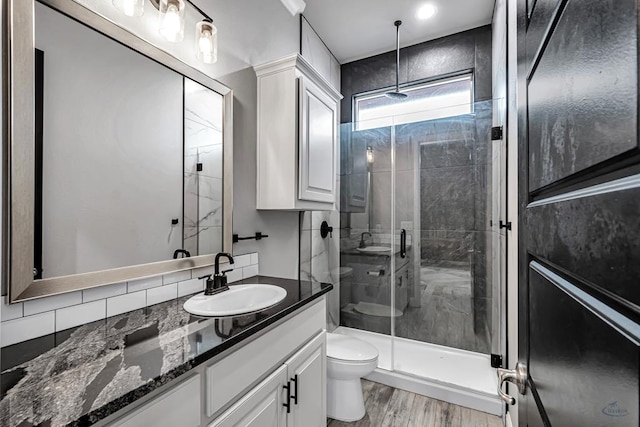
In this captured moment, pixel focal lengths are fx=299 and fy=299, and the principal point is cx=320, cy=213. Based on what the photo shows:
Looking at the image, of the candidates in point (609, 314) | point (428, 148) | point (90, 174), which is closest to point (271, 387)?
point (90, 174)

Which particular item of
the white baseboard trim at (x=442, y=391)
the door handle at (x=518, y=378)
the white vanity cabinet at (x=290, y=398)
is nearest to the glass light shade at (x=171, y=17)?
the white vanity cabinet at (x=290, y=398)

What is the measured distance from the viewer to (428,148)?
2.68 metres

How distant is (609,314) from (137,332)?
1.14m

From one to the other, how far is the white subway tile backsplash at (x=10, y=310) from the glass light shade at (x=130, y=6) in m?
1.04

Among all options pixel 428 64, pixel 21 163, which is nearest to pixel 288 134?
pixel 21 163

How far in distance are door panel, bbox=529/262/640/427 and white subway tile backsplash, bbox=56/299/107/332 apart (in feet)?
4.32

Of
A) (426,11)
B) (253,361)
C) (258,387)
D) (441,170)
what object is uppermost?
(426,11)

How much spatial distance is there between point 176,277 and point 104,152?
600 mm

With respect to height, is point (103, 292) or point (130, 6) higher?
point (130, 6)

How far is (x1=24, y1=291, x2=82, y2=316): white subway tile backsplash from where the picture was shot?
92cm

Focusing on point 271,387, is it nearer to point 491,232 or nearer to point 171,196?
point 171,196

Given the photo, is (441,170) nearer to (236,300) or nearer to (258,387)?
(236,300)

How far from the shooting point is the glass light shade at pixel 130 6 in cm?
110

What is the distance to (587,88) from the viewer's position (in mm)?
343
